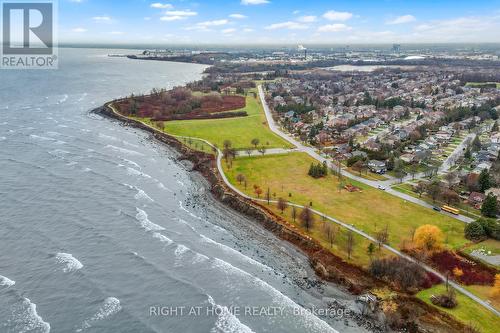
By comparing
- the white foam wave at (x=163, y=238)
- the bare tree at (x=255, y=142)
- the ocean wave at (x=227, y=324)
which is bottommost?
the ocean wave at (x=227, y=324)

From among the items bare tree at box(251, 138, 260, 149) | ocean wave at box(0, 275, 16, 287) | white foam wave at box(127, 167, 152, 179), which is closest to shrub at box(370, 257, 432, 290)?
ocean wave at box(0, 275, 16, 287)

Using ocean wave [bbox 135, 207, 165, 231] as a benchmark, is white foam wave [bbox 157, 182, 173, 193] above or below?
above

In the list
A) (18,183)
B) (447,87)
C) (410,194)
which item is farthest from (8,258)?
(447,87)

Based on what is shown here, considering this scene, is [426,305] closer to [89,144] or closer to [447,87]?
[89,144]

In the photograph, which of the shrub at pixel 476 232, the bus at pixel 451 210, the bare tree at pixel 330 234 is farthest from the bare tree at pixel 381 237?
the bus at pixel 451 210

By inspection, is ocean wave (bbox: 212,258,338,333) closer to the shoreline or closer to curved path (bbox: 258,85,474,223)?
the shoreline

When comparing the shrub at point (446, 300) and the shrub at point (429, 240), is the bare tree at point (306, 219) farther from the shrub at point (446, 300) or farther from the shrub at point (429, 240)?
the shrub at point (446, 300)

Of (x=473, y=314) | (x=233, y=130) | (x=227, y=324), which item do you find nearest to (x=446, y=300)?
(x=473, y=314)
